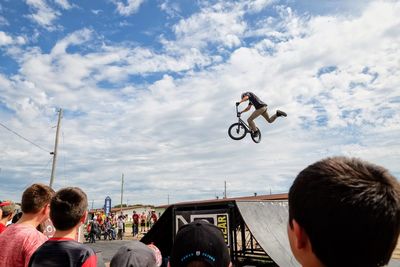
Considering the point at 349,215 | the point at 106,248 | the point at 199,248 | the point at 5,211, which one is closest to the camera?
the point at 349,215

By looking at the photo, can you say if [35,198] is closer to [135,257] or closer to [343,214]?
[135,257]

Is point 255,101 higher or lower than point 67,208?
higher

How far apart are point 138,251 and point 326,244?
54.8 inches

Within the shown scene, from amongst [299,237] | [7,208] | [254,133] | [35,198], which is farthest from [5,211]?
[254,133]

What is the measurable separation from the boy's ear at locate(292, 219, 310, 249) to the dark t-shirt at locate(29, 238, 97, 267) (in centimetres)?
171

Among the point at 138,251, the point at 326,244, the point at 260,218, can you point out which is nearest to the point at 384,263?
the point at 326,244

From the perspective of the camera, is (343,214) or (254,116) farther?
(254,116)

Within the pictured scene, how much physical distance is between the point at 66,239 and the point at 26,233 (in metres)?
0.56

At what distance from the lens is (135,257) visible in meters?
2.14

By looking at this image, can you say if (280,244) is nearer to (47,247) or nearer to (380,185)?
(47,247)

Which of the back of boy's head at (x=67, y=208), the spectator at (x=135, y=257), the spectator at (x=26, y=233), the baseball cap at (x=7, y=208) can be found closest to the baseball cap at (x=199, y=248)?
the spectator at (x=135, y=257)

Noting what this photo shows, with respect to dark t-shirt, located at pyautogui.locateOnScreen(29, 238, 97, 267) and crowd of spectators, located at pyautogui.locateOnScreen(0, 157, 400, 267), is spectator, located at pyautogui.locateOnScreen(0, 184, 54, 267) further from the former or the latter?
crowd of spectators, located at pyautogui.locateOnScreen(0, 157, 400, 267)

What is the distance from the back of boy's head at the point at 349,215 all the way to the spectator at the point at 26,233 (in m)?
2.40

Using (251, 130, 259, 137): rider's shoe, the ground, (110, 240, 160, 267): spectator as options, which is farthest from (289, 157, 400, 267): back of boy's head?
(251, 130, 259, 137): rider's shoe
